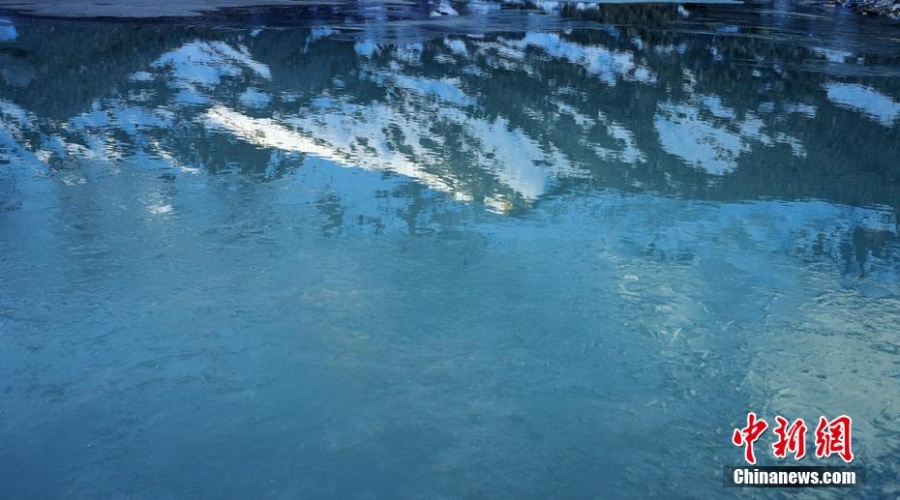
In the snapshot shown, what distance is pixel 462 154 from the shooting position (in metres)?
5.73

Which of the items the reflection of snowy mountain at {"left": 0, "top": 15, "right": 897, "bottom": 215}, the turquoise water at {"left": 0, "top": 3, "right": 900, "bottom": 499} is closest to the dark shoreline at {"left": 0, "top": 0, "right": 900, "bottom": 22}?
the reflection of snowy mountain at {"left": 0, "top": 15, "right": 897, "bottom": 215}

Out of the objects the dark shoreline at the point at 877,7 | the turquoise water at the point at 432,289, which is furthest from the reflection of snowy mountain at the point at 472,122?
the dark shoreline at the point at 877,7

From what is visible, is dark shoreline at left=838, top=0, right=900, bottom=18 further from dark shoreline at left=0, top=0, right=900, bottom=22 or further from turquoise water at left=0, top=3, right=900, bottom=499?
turquoise water at left=0, top=3, right=900, bottom=499

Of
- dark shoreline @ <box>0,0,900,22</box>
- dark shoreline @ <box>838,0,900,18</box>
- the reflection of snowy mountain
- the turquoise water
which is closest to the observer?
the turquoise water

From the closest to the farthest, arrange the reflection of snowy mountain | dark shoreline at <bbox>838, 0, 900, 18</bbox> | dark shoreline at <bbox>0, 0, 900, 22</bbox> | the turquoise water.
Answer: the turquoise water, the reflection of snowy mountain, dark shoreline at <bbox>0, 0, 900, 22</bbox>, dark shoreline at <bbox>838, 0, 900, 18</bbox>

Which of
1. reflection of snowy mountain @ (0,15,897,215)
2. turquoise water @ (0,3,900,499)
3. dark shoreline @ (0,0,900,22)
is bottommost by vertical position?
turquoise water @ (0,3,900,499)

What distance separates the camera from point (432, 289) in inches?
141

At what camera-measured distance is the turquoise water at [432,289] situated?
2.50 meters

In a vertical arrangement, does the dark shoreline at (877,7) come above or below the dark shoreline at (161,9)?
above

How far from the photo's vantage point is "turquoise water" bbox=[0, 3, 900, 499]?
8.19 feet

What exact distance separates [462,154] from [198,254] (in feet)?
7.80

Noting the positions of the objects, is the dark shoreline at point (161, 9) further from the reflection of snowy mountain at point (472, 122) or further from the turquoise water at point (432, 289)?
the turquoise water at point (432, 289)

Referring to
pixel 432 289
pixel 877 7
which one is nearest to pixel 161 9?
pixel 432 289

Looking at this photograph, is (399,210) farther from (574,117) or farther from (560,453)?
(574,117)
